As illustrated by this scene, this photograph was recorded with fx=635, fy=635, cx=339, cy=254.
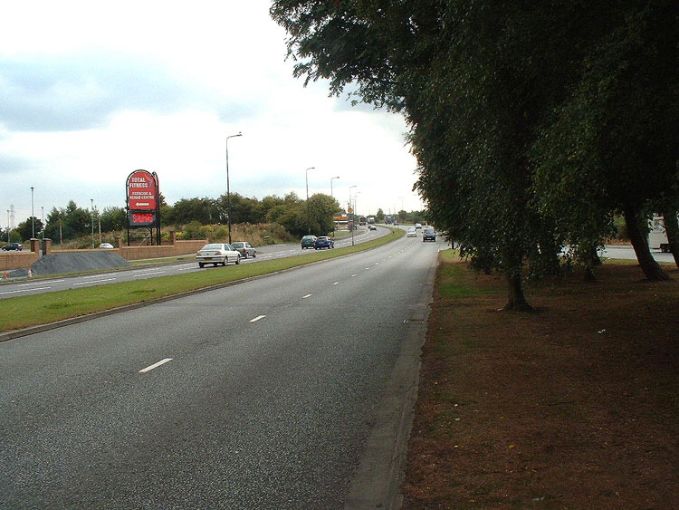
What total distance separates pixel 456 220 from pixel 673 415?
8475mm

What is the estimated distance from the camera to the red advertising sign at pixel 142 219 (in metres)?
61.6

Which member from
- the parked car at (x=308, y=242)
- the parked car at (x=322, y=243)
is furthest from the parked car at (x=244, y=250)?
the parked car at (x=308, y=242)

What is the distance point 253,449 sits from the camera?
5336mm

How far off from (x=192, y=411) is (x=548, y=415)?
353 cm

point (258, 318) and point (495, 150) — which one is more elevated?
point (495, 150)

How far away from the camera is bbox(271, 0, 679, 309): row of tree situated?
20.2 feet

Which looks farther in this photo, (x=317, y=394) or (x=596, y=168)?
(x=317, y=394)

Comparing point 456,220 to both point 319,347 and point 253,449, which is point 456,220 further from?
point 253,449

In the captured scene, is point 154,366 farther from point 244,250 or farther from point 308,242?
point 308,242

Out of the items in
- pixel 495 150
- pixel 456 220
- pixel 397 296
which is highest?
pixel 495 150

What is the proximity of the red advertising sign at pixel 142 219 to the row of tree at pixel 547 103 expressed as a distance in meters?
54.4

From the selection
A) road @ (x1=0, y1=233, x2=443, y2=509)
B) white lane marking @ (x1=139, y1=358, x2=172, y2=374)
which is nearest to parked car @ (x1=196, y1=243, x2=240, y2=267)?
road @ (x1=0, y1=233, x2=443, y2=509)

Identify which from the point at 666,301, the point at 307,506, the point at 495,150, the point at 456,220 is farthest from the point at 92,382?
the point at 666,301

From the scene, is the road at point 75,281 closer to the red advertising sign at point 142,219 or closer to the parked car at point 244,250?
the parked car at point 244,250
